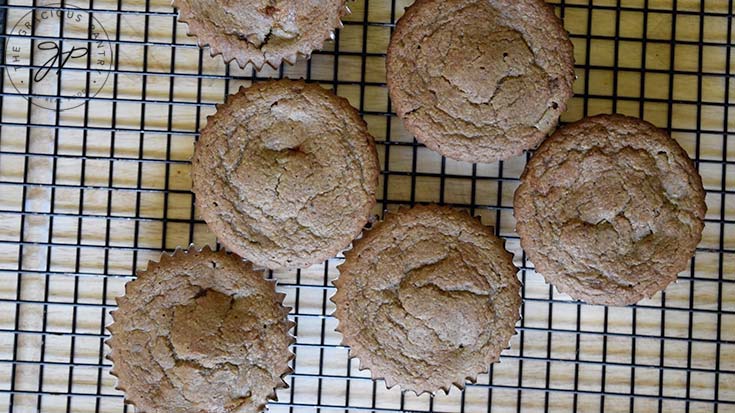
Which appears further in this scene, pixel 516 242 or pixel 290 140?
pixel 516 242

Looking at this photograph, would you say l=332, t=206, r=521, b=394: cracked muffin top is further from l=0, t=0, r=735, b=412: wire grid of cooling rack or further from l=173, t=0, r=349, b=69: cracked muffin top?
l=173, t=0, r=349, b=69: cracked muffin top

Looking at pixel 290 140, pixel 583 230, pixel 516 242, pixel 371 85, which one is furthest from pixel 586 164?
pixel 290 140

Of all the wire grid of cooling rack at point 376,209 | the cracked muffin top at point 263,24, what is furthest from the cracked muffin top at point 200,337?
the cracked muffin top at point 263,24

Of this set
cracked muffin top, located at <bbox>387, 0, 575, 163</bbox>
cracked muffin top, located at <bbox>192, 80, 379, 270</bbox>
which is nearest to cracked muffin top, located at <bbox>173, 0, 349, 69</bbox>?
cracked muffin top, located at <bbox>192, 80, 379, 270</bbox>

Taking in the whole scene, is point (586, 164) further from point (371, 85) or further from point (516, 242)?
point (371, 85)

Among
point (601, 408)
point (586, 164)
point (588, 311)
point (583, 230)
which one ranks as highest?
point (586, 164)

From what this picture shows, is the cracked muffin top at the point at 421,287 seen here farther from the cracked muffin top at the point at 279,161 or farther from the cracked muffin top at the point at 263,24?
the cracked muffin top at the point at 263,24
